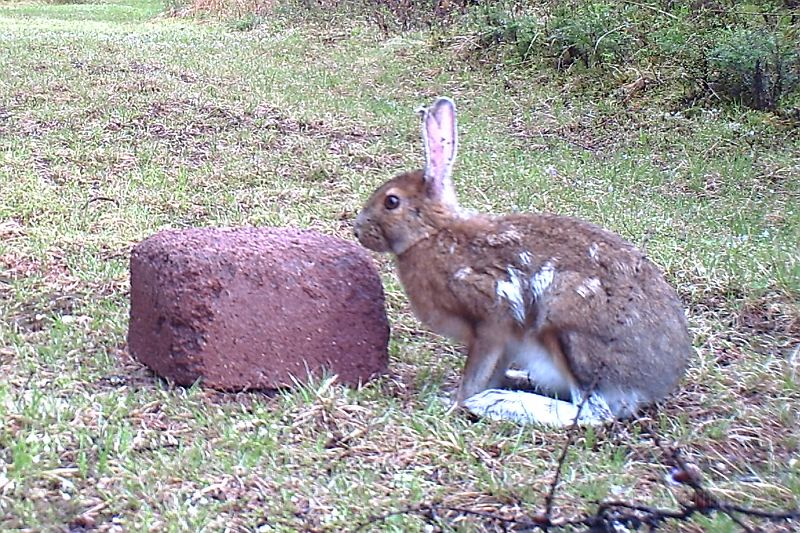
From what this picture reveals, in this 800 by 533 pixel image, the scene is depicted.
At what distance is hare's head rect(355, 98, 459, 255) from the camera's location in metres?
3.81

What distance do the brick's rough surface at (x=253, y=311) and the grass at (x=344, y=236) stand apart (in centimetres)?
10

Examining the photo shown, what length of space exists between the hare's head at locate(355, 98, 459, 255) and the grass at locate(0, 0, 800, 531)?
0.52 meters

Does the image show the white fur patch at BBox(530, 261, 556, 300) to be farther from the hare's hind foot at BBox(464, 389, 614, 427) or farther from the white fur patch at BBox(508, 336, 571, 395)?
the hare's hind foot at BBox(464, 389, 614, 427)

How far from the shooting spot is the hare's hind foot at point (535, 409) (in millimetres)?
3494

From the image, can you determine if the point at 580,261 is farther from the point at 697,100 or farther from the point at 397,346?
the point at 697,100

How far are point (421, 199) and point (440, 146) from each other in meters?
0.20

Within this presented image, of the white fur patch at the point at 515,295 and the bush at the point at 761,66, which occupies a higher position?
the bush at the point at 761,66

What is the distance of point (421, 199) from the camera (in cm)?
386

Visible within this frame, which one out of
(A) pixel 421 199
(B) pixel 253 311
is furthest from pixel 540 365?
(B) pixel 253 311

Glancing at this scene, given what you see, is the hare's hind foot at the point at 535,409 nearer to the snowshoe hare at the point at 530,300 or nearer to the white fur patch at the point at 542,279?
the snowshoe hare at the point at 530,300

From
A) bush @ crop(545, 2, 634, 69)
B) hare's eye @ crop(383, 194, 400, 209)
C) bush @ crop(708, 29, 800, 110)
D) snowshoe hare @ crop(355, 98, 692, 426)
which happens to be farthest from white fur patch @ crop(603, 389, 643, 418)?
bush @ crop(545, 2, 634, 69)

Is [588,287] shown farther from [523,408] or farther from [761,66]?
[761,66]

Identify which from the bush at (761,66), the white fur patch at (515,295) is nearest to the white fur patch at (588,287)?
the white fur patch at (515,295)

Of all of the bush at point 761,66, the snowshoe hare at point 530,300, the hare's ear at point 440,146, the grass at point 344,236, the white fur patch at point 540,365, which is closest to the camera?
the grass at point 344,236
